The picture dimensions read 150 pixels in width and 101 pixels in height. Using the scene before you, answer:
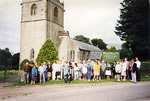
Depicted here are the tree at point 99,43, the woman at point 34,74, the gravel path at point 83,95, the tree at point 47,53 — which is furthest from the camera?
the tree at point 99,43

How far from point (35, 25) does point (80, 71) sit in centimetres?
1854

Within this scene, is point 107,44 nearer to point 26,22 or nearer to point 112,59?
point 26,22

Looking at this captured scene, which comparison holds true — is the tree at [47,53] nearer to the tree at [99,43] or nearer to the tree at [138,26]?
the tree at [138,26]

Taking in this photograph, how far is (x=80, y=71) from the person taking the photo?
1839 cm

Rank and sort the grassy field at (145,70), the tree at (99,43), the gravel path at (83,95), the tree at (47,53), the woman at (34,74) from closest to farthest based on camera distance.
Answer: the gravel path at (83,95)
the woman at (34,74)
the grassy field at (145,70)
the tree at (47,53)
the tree at (99,43)

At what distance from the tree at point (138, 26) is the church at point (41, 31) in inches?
438

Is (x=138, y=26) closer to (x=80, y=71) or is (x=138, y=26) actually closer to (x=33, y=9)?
(x=80, y=71)

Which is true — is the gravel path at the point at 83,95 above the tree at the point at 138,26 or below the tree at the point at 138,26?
below

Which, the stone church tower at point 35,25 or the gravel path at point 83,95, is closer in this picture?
the gravel path at point 83,95

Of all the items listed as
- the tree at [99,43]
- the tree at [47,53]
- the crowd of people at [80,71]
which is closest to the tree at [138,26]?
the crowd of people at [80,71]

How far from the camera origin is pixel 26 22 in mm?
34469

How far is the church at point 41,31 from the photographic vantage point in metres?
33.0

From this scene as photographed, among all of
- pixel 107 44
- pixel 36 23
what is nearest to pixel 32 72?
pixel 36 23

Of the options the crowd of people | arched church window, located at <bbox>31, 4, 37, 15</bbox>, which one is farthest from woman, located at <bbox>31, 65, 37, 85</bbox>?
arched church window, located at <bbox>31, 4, 37, 15</bbox>
